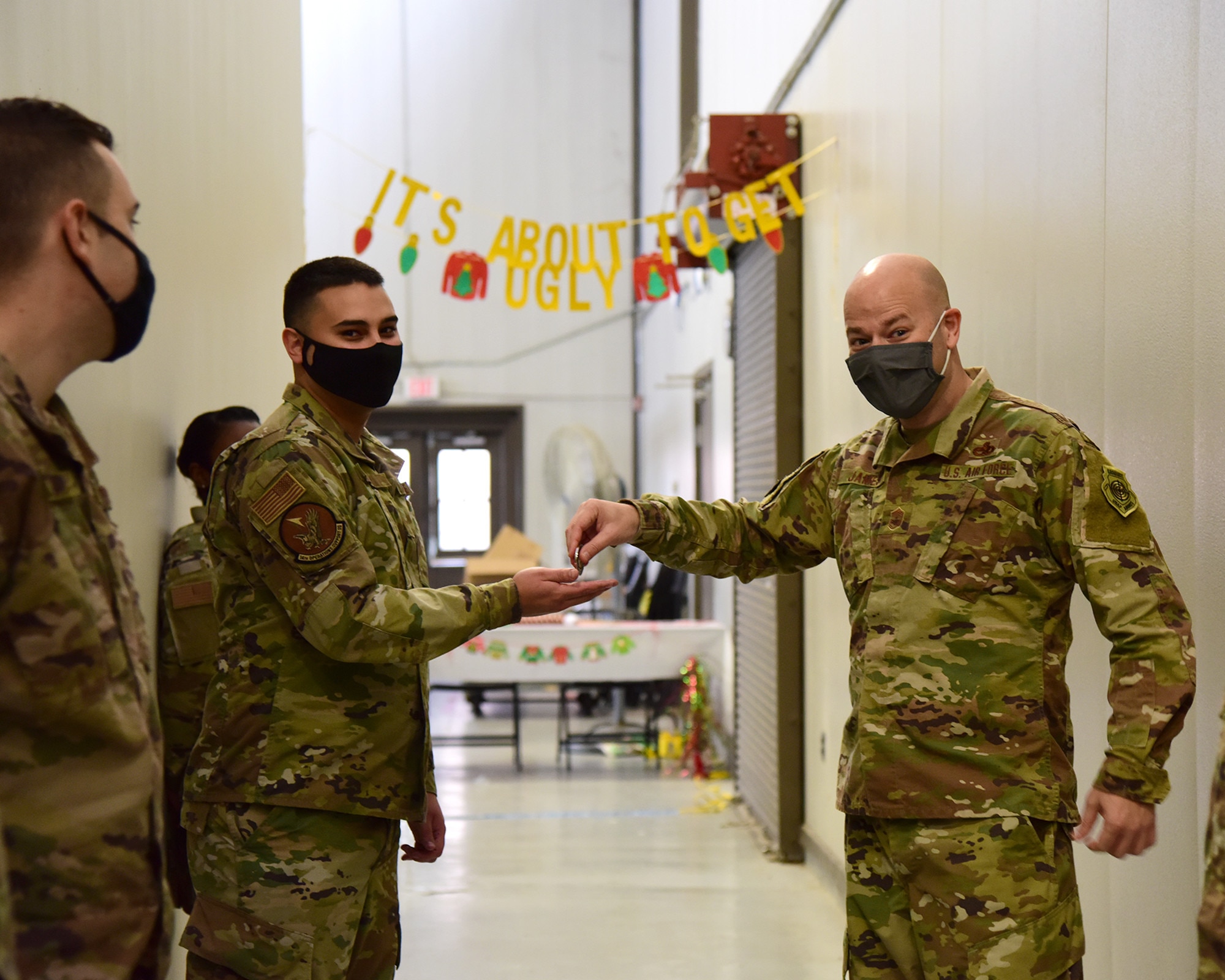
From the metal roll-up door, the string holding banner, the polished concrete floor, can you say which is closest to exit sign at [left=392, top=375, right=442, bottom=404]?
the polished concrete floor

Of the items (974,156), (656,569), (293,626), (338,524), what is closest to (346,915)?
(293,626)

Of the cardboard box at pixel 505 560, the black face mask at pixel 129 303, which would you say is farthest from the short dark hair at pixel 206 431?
the cardboard box at pixel 505 560

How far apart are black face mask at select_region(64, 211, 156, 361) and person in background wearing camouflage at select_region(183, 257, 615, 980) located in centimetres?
57

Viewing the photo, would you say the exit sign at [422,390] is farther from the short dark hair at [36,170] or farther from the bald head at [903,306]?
the short dark hair at [36,170]

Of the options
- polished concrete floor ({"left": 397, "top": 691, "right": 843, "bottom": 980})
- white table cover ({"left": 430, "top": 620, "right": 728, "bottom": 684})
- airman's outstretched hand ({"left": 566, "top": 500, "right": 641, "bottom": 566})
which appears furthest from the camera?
white table cover ({"left": 430, "top": 620, "right": 728, "bottom": 684})

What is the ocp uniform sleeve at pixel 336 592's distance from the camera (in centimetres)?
174

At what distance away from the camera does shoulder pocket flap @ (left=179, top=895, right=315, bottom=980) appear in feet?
5.79

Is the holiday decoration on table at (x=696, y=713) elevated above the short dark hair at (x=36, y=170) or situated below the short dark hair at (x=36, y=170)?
below

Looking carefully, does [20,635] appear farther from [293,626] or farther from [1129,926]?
[1129,926]

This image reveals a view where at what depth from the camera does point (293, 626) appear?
184cm

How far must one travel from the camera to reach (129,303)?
1206mm

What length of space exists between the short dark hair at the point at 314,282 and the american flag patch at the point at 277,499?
35 centimetres

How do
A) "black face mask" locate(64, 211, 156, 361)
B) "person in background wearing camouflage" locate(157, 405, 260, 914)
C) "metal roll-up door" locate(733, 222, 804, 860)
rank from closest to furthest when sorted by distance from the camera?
"black face mask" locate(64, 211, 156, 361) → "person in background wearing camouflage" locate(157, 405, 260, 914) → "metal roll-up door" locate(733, 222, 804, 860)

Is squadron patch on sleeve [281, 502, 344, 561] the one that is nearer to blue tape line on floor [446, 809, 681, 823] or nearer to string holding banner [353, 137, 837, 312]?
string holding banner [353, 137, 837, 312]
